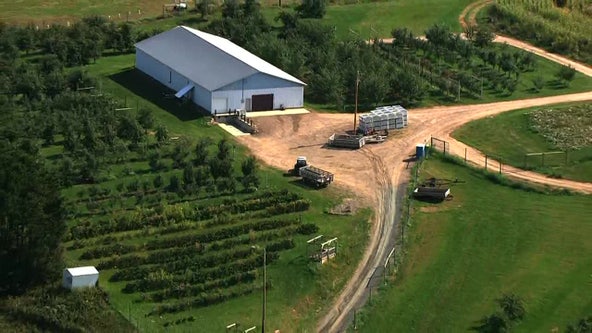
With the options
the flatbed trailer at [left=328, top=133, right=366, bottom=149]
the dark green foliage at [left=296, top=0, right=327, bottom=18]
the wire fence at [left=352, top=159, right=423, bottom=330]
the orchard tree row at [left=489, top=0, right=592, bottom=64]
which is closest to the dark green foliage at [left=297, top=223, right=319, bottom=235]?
the wire fence at [left=352, top=159, right=423, bottom=330]

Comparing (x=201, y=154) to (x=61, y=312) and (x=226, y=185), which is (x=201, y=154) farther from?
(x=61, y=312)

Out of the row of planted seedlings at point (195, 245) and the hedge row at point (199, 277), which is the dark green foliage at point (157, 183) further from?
the hedge row at point (199, 277)

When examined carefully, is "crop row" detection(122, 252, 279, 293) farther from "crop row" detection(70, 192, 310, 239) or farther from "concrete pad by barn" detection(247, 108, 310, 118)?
"concrete pad by barn" detection(247, 108, 310, 118)

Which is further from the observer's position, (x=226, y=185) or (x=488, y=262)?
(x=226, y=185)

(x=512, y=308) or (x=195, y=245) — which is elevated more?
(x=195, y=245)

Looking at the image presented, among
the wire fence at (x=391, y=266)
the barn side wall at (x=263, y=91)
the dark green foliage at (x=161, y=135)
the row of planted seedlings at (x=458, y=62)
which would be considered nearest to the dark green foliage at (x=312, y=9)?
the row of planted seedlings at (x=458, y=62)

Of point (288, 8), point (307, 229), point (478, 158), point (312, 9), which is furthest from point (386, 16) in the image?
point (307, 229)

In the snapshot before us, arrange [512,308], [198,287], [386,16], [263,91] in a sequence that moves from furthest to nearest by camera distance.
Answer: [386,16] < [263,91] < [198,287] < [512,308]
